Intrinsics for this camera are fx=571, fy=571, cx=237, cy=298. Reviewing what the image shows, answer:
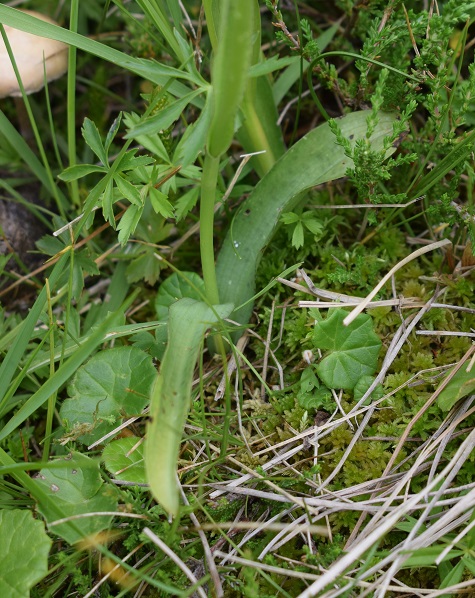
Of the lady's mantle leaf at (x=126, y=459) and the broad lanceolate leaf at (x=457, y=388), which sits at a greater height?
the lady's mantle leaf at (x=126, y=459)

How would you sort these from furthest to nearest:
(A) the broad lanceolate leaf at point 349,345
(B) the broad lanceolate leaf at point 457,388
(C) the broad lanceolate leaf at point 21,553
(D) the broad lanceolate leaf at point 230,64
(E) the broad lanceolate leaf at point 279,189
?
(E) the broad lanceolate leaf at point 279,189
(A) the broad lanceolate leaf at point 349,345
(B) the broad lanceolate leaf at point 457,388
(C) the broad lanceolate leaf at point 21,553
(D) the broad lanceolate leaf at point 230,64

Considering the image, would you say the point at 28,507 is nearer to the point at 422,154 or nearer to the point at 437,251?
the point at 437,251

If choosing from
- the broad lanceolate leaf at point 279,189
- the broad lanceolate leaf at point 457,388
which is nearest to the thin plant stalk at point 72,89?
the broad lanceolate leaf at point 279,189

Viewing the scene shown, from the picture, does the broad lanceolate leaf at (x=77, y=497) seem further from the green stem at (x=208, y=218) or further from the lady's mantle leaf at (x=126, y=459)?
the green stem at (x=208, y=218)

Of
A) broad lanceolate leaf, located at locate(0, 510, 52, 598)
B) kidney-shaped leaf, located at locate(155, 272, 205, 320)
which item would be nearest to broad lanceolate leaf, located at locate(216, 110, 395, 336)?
kidney-shaped leaf, located at locate(155, 272, 205, 320)

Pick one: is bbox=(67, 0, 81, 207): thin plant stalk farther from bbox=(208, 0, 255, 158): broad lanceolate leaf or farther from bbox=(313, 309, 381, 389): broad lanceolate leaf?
bbox=(313, 309, 381, 389): broad lanceolate leaf

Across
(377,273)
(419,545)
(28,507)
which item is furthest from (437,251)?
(28,507)

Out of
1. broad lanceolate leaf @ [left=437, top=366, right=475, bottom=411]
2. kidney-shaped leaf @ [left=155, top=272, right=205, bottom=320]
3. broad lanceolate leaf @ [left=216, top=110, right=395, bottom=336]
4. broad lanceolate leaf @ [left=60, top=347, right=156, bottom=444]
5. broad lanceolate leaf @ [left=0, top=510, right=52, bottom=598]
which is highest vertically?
broad lanceolate leaf @ [left=216, top=110, right=395, bottom=336]
